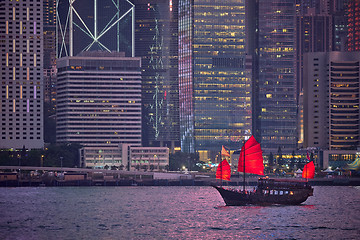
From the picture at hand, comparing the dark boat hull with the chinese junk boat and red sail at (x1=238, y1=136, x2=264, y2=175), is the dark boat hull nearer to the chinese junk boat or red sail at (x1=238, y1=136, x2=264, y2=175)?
the chinese junk boat

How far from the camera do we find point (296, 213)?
176 metres

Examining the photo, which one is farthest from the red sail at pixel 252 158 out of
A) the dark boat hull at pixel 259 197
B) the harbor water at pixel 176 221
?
the harbor water at pixel 176 221

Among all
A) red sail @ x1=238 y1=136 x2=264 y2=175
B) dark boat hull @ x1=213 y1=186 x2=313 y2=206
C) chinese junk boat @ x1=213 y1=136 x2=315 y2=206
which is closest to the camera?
dark boat hull @ x1=213 y1=186 x2=313 y2=206

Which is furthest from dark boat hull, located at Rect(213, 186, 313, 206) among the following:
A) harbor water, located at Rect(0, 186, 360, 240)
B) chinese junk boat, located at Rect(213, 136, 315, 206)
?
harbor water, located at Rect(0, 186, 360, 240)

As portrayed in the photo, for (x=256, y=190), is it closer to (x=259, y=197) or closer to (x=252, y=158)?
(x=259, y=197)

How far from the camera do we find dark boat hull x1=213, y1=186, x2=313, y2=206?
19088 centimetres

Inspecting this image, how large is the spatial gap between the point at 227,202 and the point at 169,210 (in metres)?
16.4

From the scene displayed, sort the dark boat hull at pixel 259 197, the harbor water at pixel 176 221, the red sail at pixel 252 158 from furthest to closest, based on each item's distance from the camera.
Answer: the red sail at pixel 252 158 < the dark boat hull at pixel 259 197 < the harbor water at pixel 176 221

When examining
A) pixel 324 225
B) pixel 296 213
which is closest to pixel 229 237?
pixel 324 225

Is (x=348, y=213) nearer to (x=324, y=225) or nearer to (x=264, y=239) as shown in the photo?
(x=324, y=225)

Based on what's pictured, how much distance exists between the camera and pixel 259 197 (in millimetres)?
191500

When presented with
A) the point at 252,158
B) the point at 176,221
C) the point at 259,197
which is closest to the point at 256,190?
the point at 259,197

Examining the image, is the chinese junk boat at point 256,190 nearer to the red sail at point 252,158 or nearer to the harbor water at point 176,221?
the red sail at point 252,158

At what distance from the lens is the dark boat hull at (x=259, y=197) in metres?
A: 191
